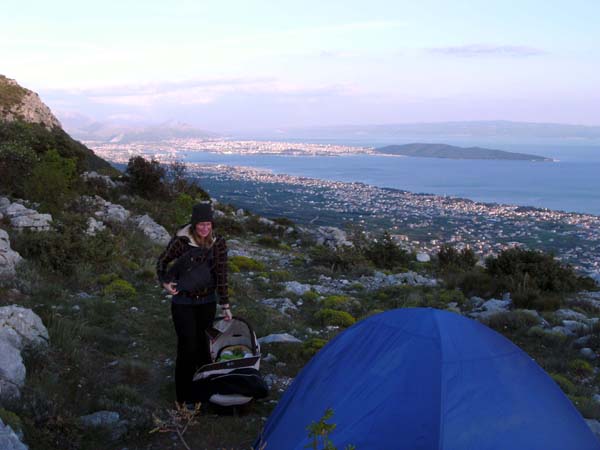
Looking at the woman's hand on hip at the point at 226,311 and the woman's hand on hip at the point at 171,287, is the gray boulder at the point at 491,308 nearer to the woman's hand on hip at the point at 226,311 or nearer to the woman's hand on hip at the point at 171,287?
the woman's hand on hip at the point at 226,311

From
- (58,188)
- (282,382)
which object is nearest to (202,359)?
(282,382)

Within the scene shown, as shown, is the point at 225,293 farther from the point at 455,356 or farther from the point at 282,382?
the point at 455,356

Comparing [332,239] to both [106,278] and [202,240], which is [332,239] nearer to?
[106,278]

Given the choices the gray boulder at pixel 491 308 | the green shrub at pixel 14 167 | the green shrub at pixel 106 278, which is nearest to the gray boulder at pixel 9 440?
the green shrub at pixel 106 278

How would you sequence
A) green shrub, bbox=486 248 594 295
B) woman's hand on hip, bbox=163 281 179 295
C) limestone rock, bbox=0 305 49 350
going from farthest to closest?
green shrub, bbox=486 248 594 295 < limestone rock, bbox=0 305 49 350 < woman's hand on hip, bbox=163 281 179 295

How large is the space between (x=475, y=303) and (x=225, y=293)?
243 inches

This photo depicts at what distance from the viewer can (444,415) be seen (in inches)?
135

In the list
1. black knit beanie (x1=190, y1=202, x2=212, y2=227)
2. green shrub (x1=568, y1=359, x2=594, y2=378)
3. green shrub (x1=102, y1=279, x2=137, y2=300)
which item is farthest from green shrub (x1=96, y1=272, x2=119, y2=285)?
green shrub (x1=568, y1=359, x2=594, y2=378)

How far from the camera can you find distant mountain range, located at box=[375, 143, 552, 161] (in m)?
121

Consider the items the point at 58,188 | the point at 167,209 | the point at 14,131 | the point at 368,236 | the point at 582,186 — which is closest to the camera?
the point at 58,188

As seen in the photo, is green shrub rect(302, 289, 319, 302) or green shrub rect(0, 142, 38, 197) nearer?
green shrub rect(302, 289, 319, 302)

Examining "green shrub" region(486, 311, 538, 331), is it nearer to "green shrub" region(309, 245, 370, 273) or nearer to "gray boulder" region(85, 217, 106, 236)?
"green shrub" region(309, 245, 370, 273)

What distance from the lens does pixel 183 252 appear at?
4.96 metres

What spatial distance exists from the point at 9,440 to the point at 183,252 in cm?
202
